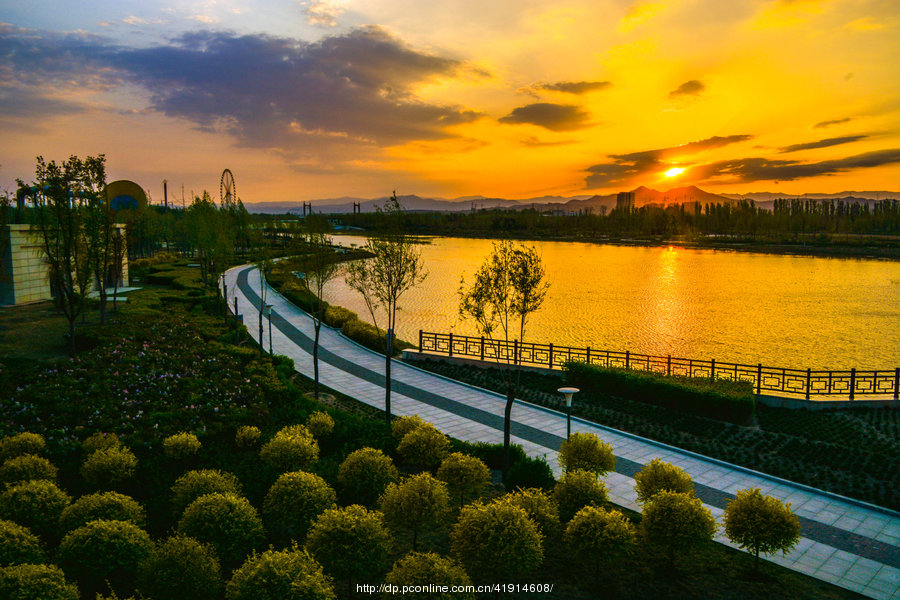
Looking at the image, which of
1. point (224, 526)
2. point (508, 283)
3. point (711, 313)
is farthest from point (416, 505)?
point (711, 313)

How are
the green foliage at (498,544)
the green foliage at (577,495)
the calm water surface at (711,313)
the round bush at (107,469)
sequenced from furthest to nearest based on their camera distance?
1. the calm water surface at (711,313)
2. the round bush at (107,469)
3. the green foliage at (577,495)
4. the green foliage at (498,544)

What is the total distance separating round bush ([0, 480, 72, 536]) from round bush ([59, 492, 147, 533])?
1.08 ft

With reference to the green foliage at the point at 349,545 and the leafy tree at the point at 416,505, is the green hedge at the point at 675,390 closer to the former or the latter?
the leafy tree at the point at 416,505

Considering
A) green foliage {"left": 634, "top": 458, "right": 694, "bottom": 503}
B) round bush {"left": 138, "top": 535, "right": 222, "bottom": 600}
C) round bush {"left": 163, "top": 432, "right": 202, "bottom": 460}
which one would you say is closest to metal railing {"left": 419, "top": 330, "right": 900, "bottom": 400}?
green foliage {"left": 634, "top": 458, "right": 694, "bottom": 503}

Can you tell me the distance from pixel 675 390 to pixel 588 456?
7127 mm

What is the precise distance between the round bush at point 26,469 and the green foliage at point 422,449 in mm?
6813

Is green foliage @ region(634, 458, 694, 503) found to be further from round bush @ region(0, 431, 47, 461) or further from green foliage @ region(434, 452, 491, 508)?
round bush @ region(0, 431, 47, 461)

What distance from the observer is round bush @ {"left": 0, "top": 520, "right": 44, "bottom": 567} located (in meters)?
7.27

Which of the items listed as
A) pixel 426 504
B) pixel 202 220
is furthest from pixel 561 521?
pixel 202 220

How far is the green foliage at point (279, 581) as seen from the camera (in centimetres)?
643

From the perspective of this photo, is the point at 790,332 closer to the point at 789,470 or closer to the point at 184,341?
the point at 789,470

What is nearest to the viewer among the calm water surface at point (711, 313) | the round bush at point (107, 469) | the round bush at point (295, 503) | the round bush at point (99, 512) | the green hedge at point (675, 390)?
the round bush at point (99, 512)

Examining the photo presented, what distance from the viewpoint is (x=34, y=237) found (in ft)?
78.8

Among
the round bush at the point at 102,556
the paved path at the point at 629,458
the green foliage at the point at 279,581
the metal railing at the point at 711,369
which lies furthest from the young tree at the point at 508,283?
the round bush at the point at 102,556
